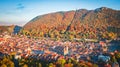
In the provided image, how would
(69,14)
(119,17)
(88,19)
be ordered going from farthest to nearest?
(69,14)
(88,19)
(119,17)

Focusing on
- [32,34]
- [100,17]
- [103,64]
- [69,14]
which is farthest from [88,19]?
[103,64]

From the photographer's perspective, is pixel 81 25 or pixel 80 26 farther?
pixel 81 25

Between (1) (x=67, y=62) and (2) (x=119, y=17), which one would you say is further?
(2) (x=119, y=17)

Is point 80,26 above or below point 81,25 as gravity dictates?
below

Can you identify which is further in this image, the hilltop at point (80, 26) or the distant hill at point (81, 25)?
the distant hill at point (81, 25)

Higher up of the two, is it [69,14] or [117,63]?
[69,14]

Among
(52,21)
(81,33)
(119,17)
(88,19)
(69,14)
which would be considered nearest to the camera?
(81,33)

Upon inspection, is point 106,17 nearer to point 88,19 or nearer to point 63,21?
point 88,19

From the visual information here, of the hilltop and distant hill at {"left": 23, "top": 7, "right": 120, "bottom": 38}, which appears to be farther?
distant hill at {"left": 23, "top": 7, "right": 120, "bottom": 38}
